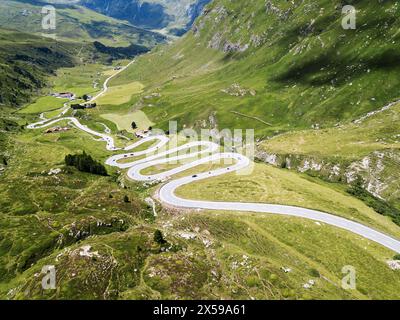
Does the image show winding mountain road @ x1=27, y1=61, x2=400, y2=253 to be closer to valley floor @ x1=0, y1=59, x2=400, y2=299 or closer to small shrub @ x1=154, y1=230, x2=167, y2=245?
valley floor @ x1=0, y1=59, x2=400, y2=299

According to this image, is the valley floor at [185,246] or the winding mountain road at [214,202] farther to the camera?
the winding mountain road at [214,202]

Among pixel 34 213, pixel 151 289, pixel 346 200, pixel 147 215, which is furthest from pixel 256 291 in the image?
pixel 34 213

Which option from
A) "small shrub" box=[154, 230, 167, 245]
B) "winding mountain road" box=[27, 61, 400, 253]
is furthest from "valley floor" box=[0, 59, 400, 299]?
"winding mountain road" box=[27, 61, 400, 253]

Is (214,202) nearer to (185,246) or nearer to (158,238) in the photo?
(185,246)

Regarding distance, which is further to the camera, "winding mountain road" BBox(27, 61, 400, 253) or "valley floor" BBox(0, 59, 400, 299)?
"winding mountain road" BBox(27, 61, 400, 253)

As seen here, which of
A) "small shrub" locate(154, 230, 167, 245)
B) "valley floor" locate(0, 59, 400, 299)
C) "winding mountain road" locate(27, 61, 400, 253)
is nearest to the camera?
"valley floor" locate(0, 59, 400, 299)

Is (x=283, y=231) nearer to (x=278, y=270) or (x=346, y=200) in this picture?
(x=278, y=270)

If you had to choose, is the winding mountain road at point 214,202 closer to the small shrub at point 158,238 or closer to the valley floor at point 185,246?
the valley floor at point 185,246

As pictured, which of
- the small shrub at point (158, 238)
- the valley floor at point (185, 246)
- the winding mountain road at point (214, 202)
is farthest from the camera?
the winding mountain road at point (214, 202)

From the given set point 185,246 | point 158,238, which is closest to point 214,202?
point 185,246

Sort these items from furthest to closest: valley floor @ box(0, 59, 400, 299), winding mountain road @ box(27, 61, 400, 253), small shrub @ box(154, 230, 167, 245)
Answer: winding mountain road @ box(27, 61, 400, 253) → small shrub @ box(154, 230, 167, 245) → valley floor @ box(0, 59, 400, 299)

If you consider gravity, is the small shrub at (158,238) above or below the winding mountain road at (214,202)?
below

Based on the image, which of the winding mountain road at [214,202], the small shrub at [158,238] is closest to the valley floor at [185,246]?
the small shrub at [158,238]
